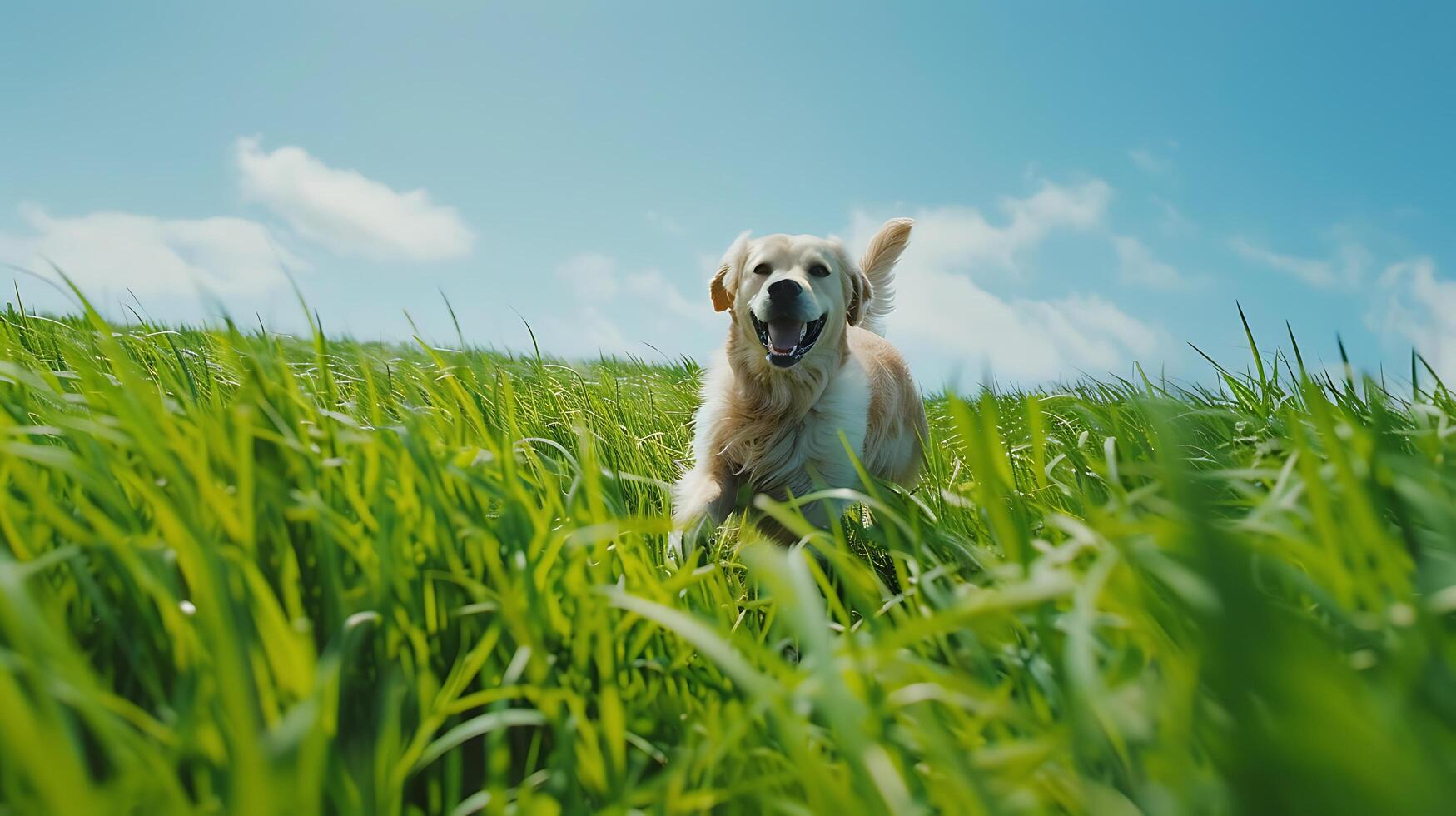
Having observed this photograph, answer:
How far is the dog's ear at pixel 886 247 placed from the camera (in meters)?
5.11

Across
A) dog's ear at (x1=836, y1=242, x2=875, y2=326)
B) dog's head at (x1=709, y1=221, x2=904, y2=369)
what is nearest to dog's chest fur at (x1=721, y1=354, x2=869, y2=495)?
dog's head at (x1=709, y1=221, x2=904, y2=369)

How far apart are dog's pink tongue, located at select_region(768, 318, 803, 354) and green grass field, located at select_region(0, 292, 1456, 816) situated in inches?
83.1

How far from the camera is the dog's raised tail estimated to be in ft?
16.8

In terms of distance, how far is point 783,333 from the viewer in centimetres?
345

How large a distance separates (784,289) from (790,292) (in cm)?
3

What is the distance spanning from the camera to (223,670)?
584 millimetres

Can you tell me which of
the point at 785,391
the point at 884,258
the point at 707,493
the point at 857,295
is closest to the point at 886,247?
the point at 884,258

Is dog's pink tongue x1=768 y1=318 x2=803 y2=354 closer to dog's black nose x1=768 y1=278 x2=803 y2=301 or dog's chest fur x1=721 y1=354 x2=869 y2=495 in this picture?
→ dog's black nose x1=768 y1=278 x2=803 y2=301

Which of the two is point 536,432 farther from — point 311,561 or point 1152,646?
point 1152,646

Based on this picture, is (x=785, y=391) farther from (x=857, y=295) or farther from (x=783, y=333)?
(x=857, y=295)

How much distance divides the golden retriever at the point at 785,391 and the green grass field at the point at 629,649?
212cm

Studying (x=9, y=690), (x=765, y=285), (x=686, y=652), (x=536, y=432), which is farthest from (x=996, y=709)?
(x=765, y=285)

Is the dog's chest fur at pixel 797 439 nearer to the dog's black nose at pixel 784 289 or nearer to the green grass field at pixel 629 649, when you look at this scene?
the dog's black nose at pixel 784 289

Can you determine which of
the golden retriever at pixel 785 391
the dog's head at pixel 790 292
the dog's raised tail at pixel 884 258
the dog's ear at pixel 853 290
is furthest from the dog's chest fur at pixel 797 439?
the dog's raised tail at pixel 884 258
